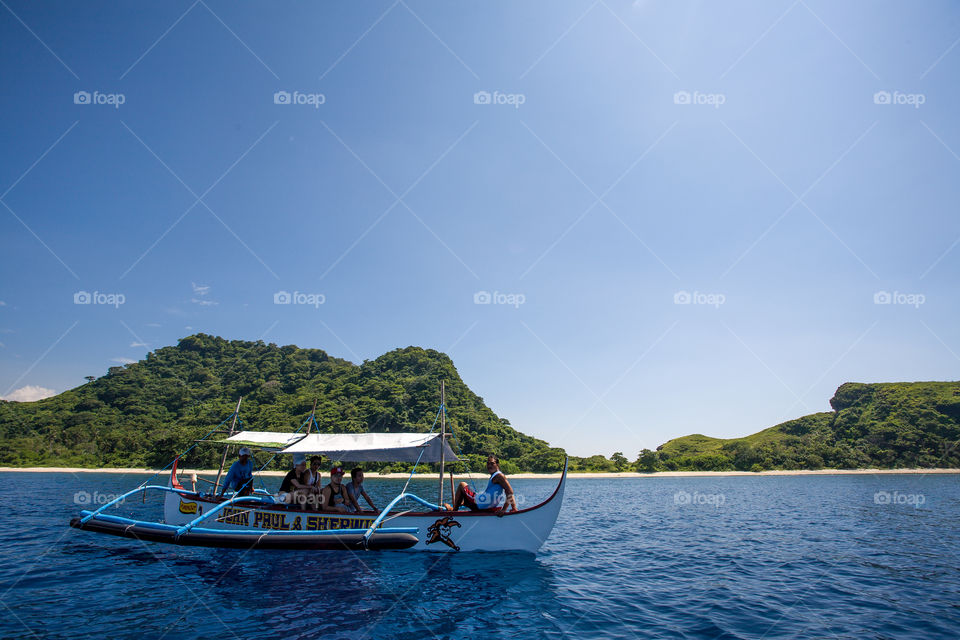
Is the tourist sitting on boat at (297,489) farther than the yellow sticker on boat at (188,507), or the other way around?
the yellow sticker on boat at (188,507)

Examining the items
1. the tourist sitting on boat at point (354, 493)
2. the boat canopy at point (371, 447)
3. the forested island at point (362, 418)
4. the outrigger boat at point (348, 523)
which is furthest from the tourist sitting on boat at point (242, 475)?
the forested island at point (362, 418)

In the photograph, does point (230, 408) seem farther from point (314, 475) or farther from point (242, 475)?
point (314, 475)

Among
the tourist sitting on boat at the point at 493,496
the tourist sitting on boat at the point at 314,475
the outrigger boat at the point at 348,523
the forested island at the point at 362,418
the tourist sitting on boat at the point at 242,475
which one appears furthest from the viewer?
the forested island at the point at 362,418

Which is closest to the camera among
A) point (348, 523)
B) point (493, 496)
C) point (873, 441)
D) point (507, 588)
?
point (507, 588)

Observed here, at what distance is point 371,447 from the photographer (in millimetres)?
16734

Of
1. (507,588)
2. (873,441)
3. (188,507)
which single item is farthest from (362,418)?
(873,441)

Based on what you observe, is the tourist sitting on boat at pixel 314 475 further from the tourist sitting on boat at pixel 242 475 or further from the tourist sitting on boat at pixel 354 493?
the tourist sitting on boat at pixel 242 475

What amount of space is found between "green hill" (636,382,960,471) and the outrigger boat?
261ft

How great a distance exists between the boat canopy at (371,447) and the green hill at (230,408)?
48.2 metres

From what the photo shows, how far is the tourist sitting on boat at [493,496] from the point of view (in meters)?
13.6

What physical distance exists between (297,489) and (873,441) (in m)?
107

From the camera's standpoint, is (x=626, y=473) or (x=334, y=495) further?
(x=626, y=473)

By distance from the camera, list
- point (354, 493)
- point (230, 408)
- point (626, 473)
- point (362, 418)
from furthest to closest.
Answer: point (230, 408) < point (626, 473) < point (362, 418) < point (354, 493)

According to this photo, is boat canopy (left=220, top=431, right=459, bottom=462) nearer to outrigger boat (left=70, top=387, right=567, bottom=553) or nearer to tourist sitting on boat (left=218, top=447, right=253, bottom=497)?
outrigger boat (left=70, top=387, right=567, bottom=553)
